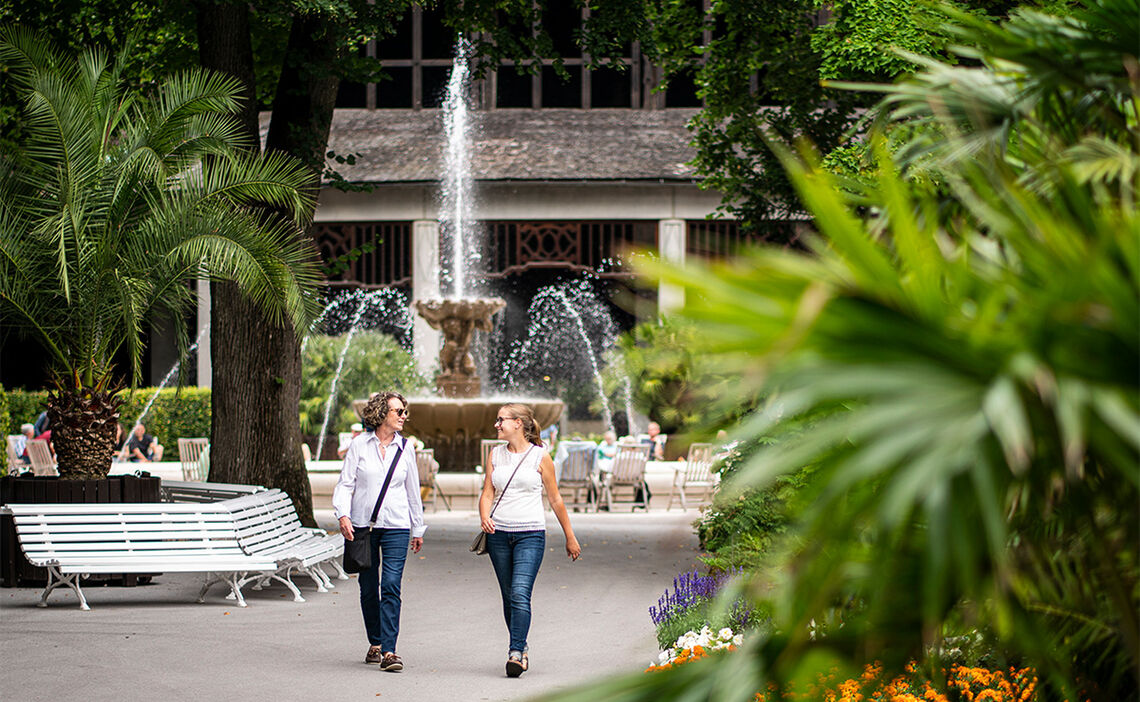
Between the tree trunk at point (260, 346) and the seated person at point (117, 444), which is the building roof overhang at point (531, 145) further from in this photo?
the tree trunk at point (260, 346)

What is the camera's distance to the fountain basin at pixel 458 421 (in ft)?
67.1

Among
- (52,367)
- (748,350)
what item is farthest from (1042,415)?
(52,367)

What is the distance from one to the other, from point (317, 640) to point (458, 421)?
1138cm

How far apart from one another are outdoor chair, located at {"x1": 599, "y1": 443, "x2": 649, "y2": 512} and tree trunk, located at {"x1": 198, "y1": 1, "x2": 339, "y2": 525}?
22.4ft

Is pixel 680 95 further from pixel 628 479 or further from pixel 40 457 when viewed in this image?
pixel 40 457

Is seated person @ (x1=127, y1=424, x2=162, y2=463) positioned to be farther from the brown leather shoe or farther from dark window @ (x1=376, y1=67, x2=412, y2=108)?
the brown leather shoe

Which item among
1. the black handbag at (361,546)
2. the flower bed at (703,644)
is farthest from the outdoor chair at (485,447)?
the flower bed at (703,644)

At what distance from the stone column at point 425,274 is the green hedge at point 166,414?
5048mm

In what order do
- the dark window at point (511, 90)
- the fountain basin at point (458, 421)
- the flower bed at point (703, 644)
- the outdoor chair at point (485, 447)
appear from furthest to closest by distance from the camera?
the dark window at point (511, 90) < the fountain basin at point (458, 421) < the outdoor chair at point (485, 447) < the flower bed at point (703, 644)

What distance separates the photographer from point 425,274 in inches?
1324

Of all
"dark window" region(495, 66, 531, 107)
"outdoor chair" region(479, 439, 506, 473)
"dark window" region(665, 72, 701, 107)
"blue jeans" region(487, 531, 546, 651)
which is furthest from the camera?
"dark window" region(495, 66, 531, 107)

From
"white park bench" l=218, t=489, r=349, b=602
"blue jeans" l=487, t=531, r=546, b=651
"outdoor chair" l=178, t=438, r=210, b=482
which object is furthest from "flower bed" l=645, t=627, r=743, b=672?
"outdoor chair" l=178, t=438, r=210, b=482

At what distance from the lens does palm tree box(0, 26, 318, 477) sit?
11.9 m

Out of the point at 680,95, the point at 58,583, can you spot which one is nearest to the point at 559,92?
the point at 680,95
